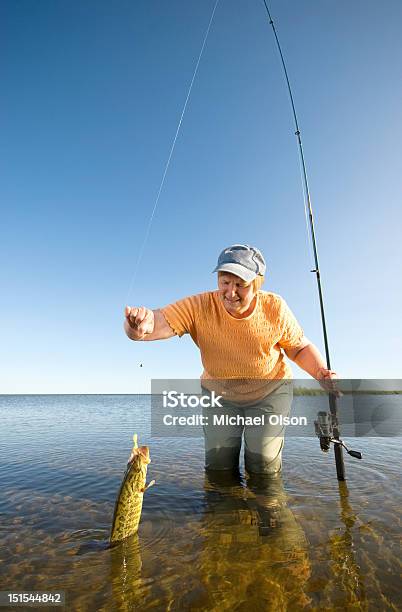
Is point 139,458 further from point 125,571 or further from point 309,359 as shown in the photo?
point 309,359

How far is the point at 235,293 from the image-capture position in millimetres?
4004

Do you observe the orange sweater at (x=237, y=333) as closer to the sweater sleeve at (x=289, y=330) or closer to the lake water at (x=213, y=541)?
the sweater sleeve at (x=289, y=330)

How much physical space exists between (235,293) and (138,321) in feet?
3.97

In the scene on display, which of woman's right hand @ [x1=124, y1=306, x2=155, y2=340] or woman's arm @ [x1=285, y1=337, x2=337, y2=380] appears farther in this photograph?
woman's arm @ [x1=285, y1=337, x2=337, y2=380]

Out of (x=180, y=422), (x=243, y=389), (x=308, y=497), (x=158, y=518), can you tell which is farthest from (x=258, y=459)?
(x=180, y=422)

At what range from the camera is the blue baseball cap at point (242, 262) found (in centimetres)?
377

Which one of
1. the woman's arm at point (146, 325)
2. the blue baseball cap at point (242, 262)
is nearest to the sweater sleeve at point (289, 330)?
the blue baseball cap at point (242, 262)

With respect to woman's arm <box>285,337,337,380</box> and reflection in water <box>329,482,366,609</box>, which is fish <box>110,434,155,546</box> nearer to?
reflection in water <box>329,482,366,609</box>

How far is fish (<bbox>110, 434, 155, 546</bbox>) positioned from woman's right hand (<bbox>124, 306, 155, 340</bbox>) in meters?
1.00

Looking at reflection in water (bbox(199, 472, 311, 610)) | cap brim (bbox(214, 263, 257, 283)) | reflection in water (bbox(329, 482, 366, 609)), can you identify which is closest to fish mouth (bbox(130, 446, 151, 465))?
reflection in water (bbox(199, 472, 311, 610))

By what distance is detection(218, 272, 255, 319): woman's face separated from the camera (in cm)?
392

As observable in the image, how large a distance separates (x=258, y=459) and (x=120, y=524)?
7.45 ft

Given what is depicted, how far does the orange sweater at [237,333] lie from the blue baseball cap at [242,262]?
0.57 m

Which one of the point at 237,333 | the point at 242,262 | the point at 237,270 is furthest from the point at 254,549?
the point at 242,262
